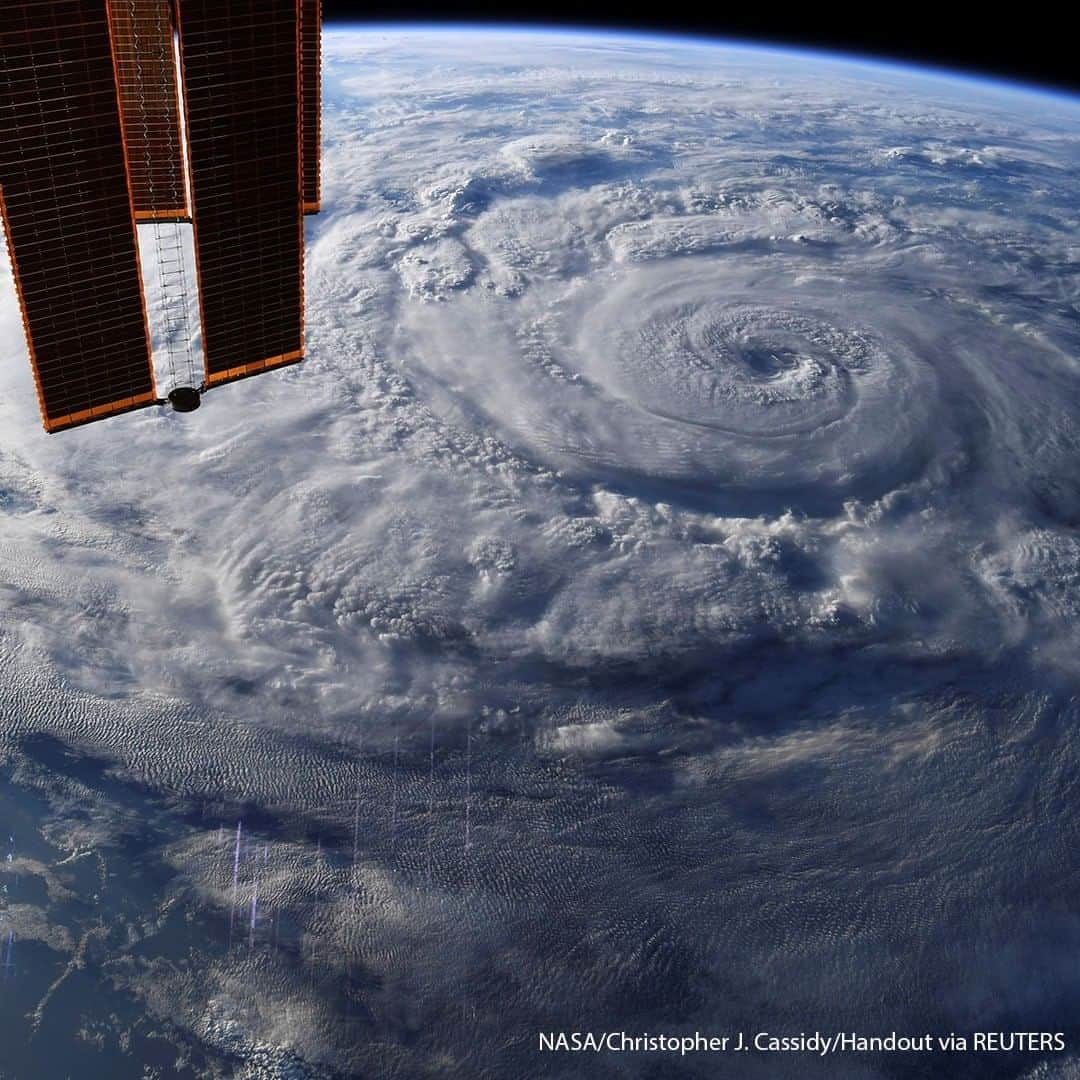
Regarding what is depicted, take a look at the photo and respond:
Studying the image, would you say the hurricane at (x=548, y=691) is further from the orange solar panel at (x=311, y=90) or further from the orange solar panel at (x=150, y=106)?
the orange solar panel at (x=150, y=106)

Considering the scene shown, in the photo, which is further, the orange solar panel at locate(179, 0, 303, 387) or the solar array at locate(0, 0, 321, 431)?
the orange solar panel at locate(179, 0, 303, 387)

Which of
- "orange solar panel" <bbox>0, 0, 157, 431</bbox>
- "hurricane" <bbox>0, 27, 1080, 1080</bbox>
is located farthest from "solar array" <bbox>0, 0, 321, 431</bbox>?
"hurricane" <bbox>0, 27, 1080, 1080</bbox>

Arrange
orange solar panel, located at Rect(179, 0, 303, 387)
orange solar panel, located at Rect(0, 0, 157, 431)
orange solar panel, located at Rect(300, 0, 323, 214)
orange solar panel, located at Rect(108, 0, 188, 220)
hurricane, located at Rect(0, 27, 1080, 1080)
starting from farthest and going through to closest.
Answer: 1. hurricane, located at Rect(0, 27, 1080, 1080)
2. orange solar panel, located at Rect(300, 0, 323, 214)
3. orange solar panel, located at Rect(108, 0, 188, 220)
4. orange solar panel, located at Rect(179, 0, 303, 387)
5. orange solar panel, located at Rect(0, 0, 157, 431)

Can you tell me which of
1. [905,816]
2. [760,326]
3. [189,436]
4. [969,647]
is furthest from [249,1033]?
[760,326]

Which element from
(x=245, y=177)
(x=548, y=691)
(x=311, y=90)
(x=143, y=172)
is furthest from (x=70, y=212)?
(x=548, y=691)

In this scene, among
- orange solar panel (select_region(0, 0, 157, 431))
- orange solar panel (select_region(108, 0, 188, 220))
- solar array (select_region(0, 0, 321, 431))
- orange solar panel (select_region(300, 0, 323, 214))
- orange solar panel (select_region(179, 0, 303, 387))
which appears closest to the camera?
orange solar panel (select_region(0, 0, 157, 431))

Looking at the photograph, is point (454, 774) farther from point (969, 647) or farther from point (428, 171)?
point (428, 171)

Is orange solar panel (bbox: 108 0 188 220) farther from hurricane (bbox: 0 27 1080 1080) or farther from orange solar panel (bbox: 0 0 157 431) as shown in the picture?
hurricane (bbox: 0 27 1080 1080)
